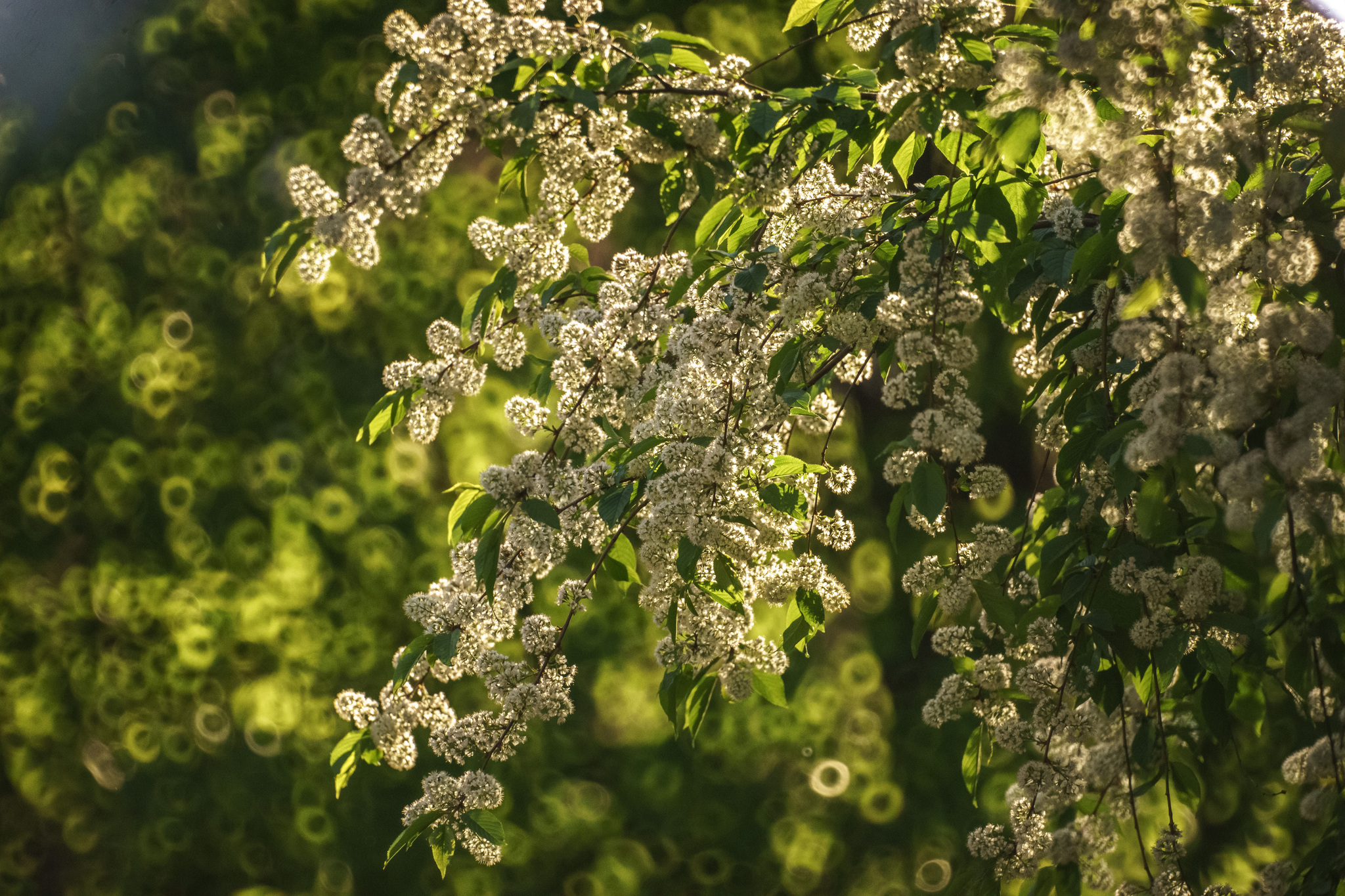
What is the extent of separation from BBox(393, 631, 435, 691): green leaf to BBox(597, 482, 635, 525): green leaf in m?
0.35

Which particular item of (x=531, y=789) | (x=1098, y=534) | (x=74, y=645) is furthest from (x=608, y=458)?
(x=74, y=645)

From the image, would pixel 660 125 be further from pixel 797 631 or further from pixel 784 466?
pixel 797 631

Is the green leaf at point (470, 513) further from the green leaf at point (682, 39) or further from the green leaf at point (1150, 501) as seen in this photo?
the green leaf at point (1150, 501)

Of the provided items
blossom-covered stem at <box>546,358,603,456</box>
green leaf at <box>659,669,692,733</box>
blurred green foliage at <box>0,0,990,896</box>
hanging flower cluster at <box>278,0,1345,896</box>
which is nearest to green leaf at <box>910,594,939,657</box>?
hanging flower cluster at <box>278,0,1345,896</box>

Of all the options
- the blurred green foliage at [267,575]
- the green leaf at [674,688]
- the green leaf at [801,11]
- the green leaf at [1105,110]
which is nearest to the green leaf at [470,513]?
the green leaf at [674,688]

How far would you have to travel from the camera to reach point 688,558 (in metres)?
1.25

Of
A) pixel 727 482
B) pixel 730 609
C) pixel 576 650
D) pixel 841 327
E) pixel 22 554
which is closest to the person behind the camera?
pixel 727 482

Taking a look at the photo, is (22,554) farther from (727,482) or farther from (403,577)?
(727,482)

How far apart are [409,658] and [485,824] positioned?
273 millimetres

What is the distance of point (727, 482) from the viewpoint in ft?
4.12

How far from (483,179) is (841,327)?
258cm

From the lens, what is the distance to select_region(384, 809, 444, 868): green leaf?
1.41 metres

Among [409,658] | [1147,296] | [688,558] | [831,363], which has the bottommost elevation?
[409,658]

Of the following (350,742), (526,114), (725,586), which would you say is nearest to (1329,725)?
(725,586)
